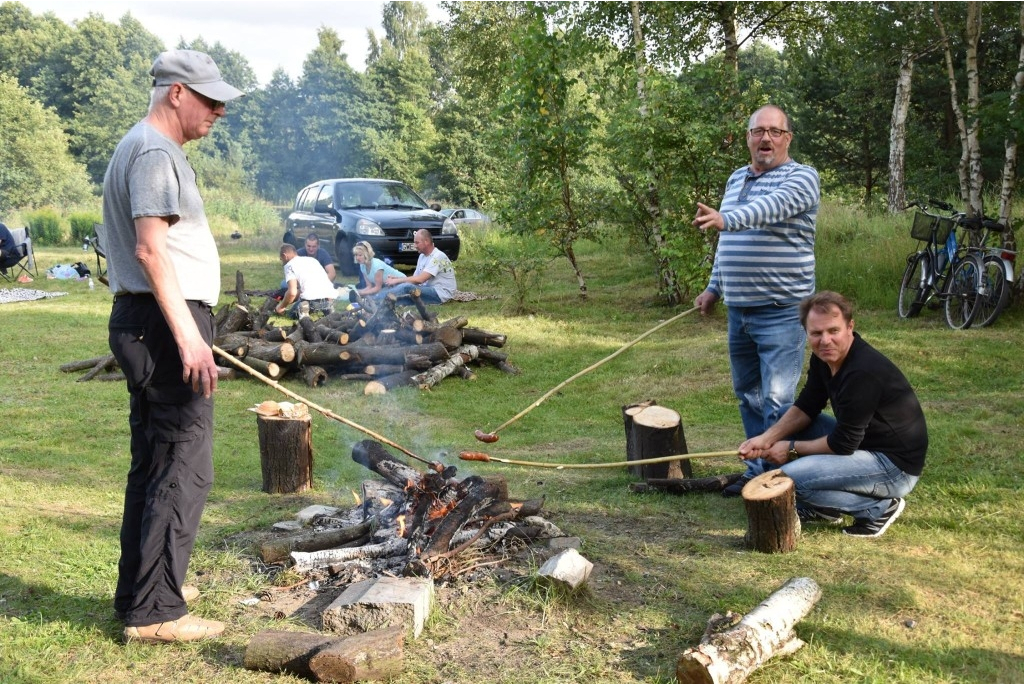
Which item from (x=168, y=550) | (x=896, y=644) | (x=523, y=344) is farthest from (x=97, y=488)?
(x=523, y=344)

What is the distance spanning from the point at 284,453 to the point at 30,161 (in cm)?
3739

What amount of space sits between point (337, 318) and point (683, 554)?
639 cm

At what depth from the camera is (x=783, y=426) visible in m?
4.46

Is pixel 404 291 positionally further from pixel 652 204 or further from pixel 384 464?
pixel 384 464

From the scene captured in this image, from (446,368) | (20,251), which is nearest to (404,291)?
(446,368)

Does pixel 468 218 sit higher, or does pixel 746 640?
pixel 468 218

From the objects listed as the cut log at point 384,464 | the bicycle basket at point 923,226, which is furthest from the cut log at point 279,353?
the bicycle basket at point 923,226

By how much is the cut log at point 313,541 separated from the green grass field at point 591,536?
111 millimetres

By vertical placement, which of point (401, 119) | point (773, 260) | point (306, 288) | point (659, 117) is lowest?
→ point (306, 288)

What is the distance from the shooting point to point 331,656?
9.64 feet

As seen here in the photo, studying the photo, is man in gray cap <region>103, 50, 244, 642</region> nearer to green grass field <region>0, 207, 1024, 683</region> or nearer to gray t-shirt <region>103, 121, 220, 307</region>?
gray t-shirt <region>103, 121, 220, 307</region>

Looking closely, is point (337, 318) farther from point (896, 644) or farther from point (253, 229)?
point (253, 229)

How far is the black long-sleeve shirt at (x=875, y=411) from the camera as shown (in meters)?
4.03

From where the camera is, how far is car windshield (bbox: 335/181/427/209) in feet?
51.5
